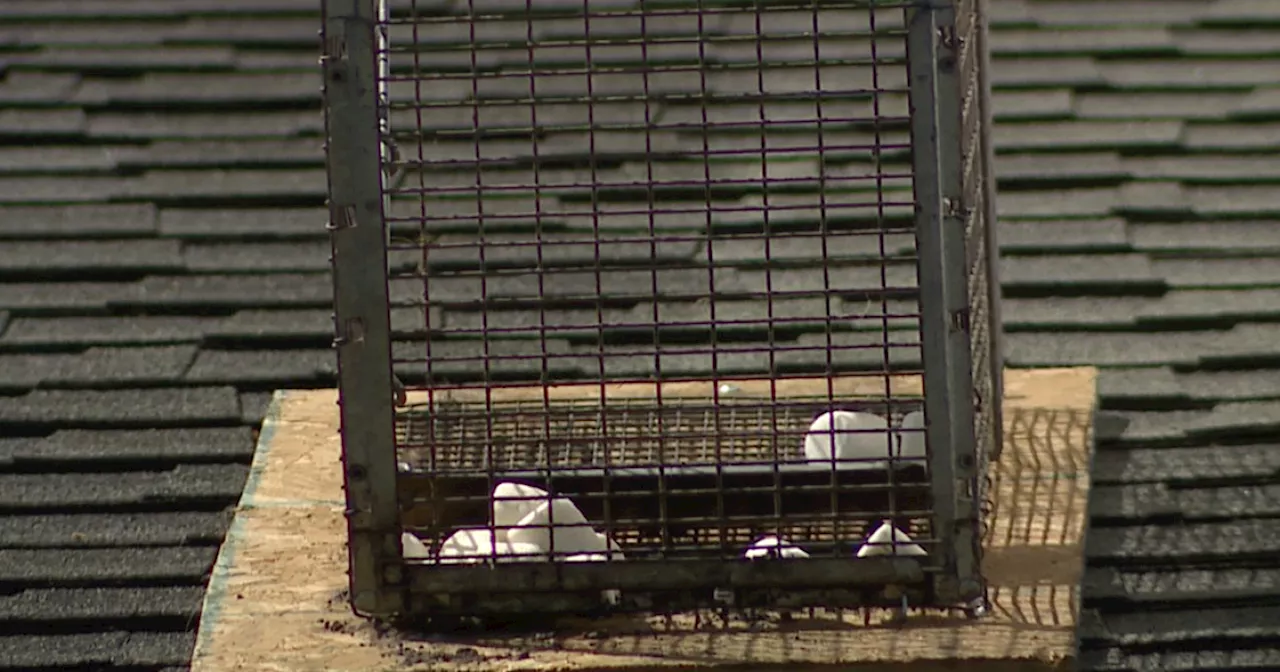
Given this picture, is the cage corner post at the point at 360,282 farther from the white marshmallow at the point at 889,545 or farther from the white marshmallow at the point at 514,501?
the white marshmallow at the point at 889,545

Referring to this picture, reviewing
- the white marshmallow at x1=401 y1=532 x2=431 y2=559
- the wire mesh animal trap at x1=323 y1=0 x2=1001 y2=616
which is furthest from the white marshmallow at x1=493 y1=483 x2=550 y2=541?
the white marshmallow at x1=401 y1=532 x2=431 y2=559

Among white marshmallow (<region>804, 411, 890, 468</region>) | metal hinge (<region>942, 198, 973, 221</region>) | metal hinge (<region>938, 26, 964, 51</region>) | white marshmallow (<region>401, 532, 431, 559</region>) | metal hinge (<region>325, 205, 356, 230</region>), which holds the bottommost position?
white marshmallow (<region>401, 532, 431, 559</region>)

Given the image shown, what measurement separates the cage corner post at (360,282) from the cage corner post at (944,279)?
63cm

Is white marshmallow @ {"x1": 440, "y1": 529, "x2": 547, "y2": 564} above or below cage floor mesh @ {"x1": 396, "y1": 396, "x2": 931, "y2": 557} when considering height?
below

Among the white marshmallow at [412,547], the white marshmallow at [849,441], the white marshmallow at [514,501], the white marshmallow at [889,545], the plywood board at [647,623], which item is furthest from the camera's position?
the white marshmallow at [849,441]

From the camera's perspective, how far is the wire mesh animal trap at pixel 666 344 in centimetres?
251

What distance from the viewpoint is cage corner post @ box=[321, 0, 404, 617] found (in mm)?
2496

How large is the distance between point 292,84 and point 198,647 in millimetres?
1880

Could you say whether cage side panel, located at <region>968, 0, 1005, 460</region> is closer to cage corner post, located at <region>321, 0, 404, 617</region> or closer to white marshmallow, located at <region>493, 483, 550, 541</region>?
white marshmallow, located at <region>493, 483, 550, 541</region>

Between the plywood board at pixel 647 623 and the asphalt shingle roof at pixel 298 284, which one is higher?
the asphalt shingle roof at pixel 298 284

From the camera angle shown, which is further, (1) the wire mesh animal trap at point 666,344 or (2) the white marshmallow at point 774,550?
(2) the white marshmallow at point 774,550

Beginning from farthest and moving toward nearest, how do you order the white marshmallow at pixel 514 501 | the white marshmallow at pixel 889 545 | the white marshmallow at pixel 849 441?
1. the white marshmallow at pixel 849 441
2. the white marshmallow at pixel 514 501
3. the white marshmallow at pixel 889 545

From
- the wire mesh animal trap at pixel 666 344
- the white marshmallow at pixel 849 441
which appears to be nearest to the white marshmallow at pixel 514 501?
the wire mesh animal trap at pixel 666 344

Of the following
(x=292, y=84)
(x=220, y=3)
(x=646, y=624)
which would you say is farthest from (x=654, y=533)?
(x=220, y=3)
